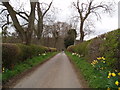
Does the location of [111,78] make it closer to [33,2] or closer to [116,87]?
[116,87]

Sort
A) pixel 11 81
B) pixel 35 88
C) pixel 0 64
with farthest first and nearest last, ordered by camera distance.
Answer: pixel 0 64 < pixel 11 81 < pixel 35 88

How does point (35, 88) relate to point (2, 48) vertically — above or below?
below

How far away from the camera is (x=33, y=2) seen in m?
11.6

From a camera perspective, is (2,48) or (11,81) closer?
(11,81)

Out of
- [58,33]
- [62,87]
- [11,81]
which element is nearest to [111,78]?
[62,87]

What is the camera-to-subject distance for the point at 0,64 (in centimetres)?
536

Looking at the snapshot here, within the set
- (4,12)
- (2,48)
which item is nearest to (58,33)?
(4,12)

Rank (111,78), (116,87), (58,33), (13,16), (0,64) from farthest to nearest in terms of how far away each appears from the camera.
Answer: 1. (58,33)
2. (13,16)
3. (0,64)
4. (111,78)
5. (116,87)

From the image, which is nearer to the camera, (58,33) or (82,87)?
(82,87)

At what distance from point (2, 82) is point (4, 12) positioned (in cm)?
1011

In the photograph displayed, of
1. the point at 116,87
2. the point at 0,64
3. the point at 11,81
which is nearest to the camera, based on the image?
the point at 116,87

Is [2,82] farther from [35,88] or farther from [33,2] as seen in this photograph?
[33,2]

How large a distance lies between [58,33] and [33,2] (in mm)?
32869

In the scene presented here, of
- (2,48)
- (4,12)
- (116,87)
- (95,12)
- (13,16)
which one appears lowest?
(116,87)
